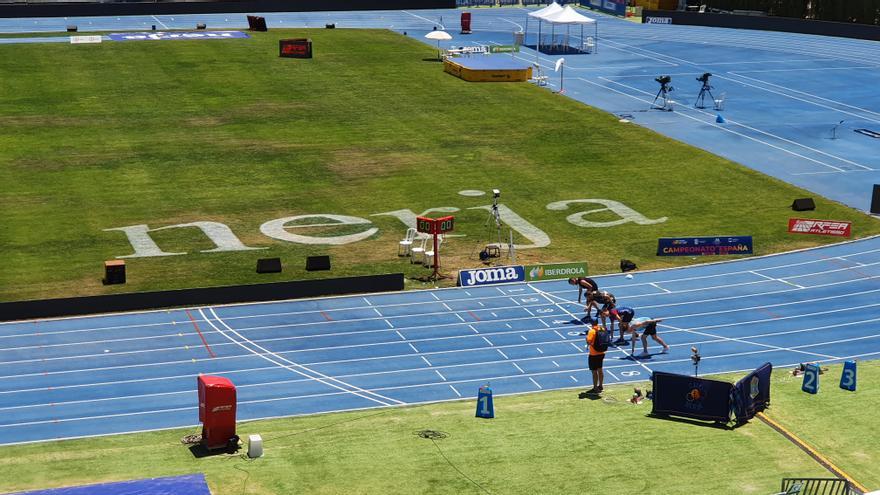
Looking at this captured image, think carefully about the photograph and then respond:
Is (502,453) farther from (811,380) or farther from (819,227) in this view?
(819,227)

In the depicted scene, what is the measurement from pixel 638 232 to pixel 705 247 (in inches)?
136

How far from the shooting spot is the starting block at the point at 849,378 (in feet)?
112

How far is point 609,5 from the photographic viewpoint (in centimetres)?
10956

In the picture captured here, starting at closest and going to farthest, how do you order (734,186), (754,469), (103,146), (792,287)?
(754,469) → (792,287) → (734,186) → (103,146)

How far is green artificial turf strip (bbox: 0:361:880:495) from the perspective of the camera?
Answer: 27156 mm

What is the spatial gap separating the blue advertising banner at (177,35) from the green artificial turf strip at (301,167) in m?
5.52

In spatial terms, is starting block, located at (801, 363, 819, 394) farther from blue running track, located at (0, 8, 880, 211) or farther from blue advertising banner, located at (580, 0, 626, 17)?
blue advertising banner, located at (580, 0, 626, 17)

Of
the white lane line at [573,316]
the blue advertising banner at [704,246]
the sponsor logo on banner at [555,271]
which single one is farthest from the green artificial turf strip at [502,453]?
the blue advertising banner at [704,246]

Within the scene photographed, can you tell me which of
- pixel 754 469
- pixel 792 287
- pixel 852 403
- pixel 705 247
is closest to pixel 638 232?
pixel 705 247

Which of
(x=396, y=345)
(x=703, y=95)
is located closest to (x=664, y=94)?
(x=703, y=95)

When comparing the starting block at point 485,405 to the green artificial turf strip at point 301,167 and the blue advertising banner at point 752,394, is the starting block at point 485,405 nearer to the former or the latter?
the blue advertising banner at point 752,394

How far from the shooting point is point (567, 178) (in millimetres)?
59719

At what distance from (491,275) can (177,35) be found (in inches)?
2075

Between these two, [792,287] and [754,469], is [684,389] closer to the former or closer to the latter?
[754,469]
